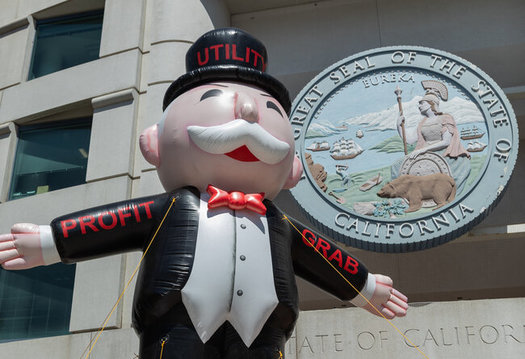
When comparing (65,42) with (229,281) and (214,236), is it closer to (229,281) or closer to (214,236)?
(214,236)

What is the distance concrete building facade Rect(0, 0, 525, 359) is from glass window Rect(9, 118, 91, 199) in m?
0.15

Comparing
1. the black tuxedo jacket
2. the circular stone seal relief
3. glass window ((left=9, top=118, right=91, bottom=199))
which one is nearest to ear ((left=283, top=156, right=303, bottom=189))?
the black tuxedo jacket

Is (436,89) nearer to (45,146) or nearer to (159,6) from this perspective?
(159,6)

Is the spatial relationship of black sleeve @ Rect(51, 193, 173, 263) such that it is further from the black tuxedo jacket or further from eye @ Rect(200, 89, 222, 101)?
eye @ Rect(200, 89, 222, 101)

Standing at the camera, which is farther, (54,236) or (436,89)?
(436,89)

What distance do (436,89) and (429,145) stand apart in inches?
35.6

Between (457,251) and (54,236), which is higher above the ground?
(457,251)

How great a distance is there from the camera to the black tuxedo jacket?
3.56 m

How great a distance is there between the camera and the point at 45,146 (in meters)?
9.77

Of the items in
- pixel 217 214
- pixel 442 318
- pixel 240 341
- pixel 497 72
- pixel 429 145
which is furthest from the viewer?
pixel 497 72

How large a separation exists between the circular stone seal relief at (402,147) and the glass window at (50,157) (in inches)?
133

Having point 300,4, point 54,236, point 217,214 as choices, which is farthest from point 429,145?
point 54,236

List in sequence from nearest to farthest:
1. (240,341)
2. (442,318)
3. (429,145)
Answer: (240,341) < (442,318) < (429,145)

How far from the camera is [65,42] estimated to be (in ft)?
34.4
